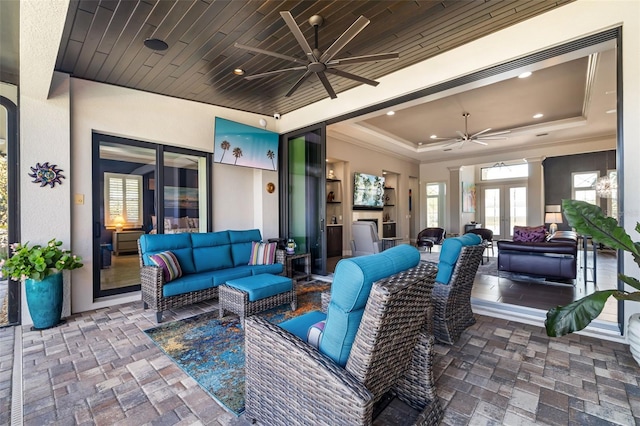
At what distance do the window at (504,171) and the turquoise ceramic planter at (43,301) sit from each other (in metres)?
11.0

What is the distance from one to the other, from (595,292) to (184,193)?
4953 millimetres

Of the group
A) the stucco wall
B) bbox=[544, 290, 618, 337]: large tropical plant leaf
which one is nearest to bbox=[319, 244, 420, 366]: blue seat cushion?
bbox=[544, 290, 618, 337]: large tropical plant leaf

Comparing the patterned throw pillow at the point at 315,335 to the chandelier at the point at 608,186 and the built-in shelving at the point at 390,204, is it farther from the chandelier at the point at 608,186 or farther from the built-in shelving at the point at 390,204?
the built-in shelving at the point at 390,204

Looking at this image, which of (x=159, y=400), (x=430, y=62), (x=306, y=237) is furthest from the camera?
(x=306, y=237)

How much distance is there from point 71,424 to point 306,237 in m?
3.94

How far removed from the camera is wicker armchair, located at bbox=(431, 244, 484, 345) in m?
2.53

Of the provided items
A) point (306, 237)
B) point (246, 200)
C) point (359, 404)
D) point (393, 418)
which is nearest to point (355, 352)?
point (359, 404)

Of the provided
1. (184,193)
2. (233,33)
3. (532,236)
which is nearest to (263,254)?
(184,193)

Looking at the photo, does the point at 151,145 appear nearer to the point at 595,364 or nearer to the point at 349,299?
the point at 349,299

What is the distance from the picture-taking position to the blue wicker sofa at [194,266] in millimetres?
3158

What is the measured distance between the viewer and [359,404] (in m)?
1.10

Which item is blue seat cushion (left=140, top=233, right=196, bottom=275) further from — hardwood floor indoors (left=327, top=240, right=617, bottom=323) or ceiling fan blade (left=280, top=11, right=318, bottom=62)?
hardwood floor indoors (left=327, top=240, right=617, bottom=323)

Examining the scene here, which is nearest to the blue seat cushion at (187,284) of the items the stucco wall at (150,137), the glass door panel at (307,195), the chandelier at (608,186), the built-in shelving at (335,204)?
the stucco wall at (150,137)

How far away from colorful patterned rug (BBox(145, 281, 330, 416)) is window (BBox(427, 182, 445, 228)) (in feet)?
25.9
